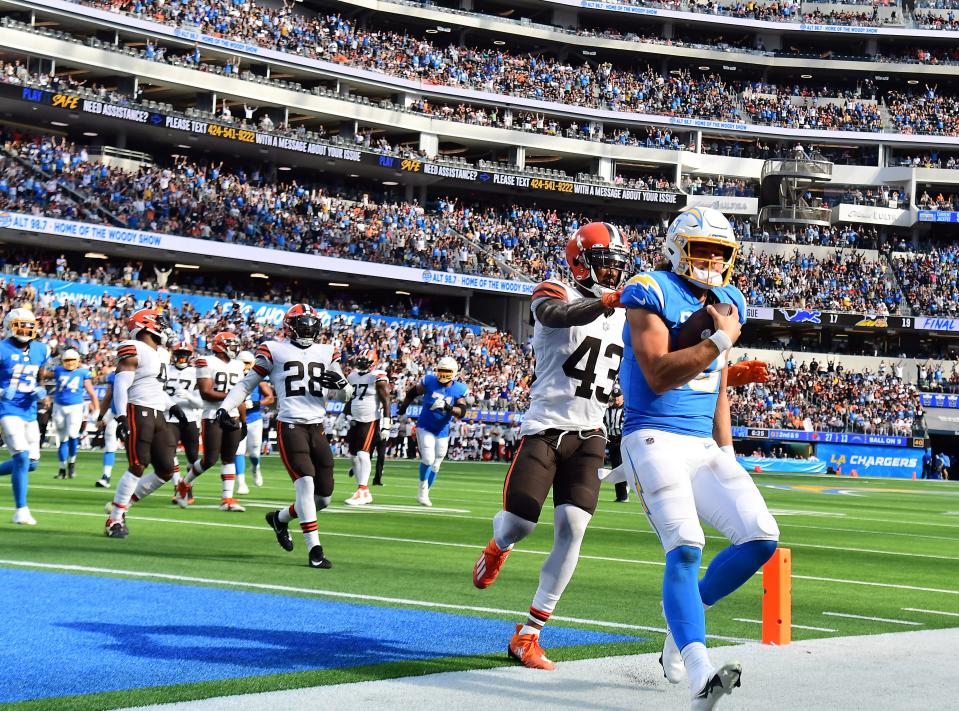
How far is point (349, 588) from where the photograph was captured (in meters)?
8.94

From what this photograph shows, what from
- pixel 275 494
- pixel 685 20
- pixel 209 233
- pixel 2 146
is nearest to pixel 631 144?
pixel 685 20

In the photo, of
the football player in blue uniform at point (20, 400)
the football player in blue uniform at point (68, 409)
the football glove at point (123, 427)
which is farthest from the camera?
the football player in blue uniform at point (68, 409)

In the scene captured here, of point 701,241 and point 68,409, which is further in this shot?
point 68,409

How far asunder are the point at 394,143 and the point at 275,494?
4215 centimetres

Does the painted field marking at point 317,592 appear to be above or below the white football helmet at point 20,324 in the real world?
below

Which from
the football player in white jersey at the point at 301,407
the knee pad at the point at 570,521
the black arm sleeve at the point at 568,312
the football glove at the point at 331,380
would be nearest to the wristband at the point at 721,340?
the black arm sleeve at the point at 568,312

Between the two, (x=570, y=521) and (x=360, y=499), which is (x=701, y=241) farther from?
(x=360, y=499)

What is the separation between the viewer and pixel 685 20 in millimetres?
67438

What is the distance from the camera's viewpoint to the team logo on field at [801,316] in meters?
57.2

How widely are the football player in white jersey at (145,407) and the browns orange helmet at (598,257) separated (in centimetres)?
722

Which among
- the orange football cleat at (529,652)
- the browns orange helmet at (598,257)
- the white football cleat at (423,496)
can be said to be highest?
the browns orange helmet at (598,257)

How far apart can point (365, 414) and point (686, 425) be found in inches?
548

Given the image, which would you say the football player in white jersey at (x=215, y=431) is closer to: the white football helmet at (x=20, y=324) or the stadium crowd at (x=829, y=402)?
the white football helmet at (x=20, y=324)

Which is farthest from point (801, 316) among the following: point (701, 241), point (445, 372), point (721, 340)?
point (721, 340)
